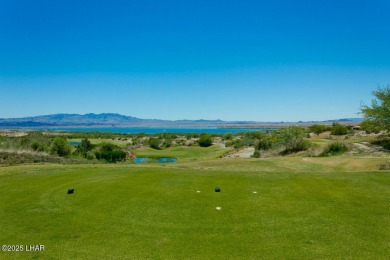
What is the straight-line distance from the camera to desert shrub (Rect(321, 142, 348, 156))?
3607 centimetres

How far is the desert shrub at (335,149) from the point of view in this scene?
3607cm

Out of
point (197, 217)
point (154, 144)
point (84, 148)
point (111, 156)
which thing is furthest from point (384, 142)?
point (154, 144)

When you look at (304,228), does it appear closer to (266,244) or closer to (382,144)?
(266,244)

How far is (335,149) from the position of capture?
36.5 metres

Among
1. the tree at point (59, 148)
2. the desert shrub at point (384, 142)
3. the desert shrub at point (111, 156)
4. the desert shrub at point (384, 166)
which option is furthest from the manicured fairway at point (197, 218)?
the tree at point (59, 148)

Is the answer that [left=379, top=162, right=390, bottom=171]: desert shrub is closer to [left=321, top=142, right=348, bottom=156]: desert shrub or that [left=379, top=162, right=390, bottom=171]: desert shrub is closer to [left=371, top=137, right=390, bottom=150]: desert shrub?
[left=321, top=142, right=348, bottom=156]: desert shrub

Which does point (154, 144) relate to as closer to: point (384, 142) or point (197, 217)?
point (384, 142)

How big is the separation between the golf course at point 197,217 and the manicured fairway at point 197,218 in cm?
3

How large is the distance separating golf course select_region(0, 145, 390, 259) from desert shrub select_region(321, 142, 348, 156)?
1976cm

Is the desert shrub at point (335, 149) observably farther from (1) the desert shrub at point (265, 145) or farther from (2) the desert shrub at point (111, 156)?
(2) the desert shrub at point (111, 156)

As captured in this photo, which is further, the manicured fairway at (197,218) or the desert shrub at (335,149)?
the desert shrub at (335,149)

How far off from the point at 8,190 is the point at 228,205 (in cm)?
957

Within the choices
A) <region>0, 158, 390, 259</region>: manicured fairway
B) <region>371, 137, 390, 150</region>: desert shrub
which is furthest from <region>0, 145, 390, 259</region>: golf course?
<region>371, 137, 390, 150</region>: desert shrub

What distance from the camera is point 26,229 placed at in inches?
381
